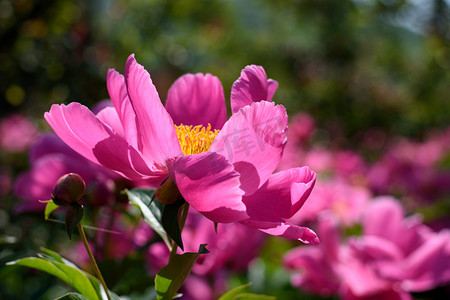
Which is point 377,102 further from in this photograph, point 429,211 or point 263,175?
point 263,175

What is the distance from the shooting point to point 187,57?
442cm

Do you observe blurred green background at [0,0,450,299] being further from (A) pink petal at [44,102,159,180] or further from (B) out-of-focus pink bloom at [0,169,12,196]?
(A) pink petal at [44,102,159,180]

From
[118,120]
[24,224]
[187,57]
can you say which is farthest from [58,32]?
[118,120]

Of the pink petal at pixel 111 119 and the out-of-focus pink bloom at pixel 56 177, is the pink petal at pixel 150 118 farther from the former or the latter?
the out-of-focus pink bloom at pixel 56 177

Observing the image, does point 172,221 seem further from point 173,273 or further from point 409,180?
point 409,180

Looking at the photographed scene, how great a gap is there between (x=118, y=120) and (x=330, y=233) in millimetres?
437

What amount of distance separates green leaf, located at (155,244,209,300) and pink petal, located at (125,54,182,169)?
0.09 meters

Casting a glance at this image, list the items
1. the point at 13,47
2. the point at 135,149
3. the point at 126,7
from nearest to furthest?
the point at 135,149 < the point at 13,47 < the point at 126,7

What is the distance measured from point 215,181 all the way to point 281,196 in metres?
0.08

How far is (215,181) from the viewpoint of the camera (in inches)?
14.6

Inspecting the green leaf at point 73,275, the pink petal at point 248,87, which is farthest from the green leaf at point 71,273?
the pink petal at point 248,87

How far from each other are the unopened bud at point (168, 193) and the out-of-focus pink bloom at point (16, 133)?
1851 millimetres

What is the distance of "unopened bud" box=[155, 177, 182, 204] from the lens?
15.5 inches

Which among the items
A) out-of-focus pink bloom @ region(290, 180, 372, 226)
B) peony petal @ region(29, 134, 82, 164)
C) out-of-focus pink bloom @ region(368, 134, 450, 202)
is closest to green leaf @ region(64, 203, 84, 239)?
peony petal @ region(29, 134, 82, 164)
